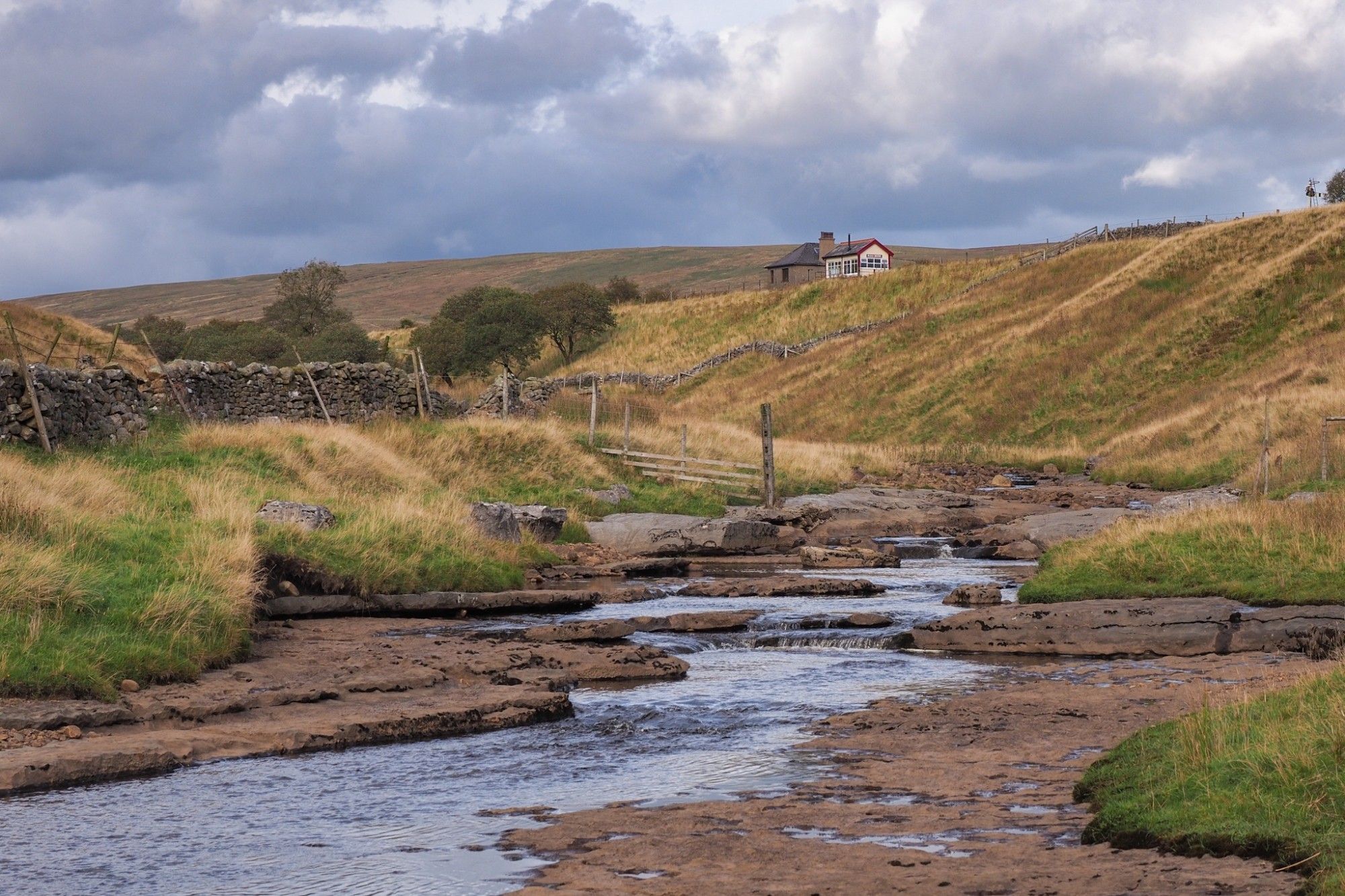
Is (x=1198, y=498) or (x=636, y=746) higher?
(x=636, y=746)

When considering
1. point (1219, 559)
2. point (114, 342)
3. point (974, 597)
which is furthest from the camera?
point (114, 342)

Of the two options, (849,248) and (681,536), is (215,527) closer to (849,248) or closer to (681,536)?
(681,536)

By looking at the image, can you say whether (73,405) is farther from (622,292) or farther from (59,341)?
(622,292)

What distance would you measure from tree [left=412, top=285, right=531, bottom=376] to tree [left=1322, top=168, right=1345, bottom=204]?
5860 cm

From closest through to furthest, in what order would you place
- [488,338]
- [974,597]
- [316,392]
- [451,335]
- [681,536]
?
[974,597] → [681,536] → [316,392] → [488,338] → [451,335]

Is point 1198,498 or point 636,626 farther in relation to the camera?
point 1198,498

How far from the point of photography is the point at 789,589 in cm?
2070

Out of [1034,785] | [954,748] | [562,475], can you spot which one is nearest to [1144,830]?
[1034,785]

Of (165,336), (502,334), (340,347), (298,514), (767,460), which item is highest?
(165,336)

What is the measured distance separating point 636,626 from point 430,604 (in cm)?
302

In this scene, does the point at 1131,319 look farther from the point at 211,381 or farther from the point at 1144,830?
the point at 1144,830

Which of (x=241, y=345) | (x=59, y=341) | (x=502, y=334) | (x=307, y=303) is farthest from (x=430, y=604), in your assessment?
(x=307, y=303)

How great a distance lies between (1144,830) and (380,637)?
10.6 metres

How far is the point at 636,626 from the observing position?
17.4 m
